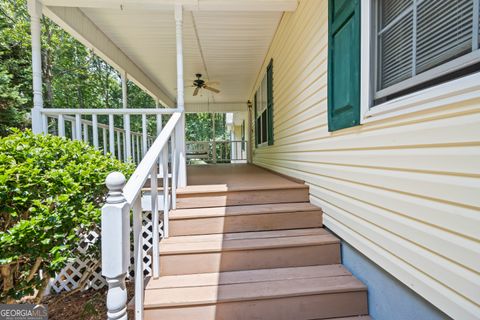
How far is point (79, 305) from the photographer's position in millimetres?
2709

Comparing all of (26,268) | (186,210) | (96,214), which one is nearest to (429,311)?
(186,210)

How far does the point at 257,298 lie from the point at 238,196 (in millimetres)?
1128

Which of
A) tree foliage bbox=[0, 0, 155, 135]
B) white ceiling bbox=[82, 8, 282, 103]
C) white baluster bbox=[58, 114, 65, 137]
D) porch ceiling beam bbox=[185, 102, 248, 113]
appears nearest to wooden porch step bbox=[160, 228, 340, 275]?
white baluster bbox=[58, 114, 65, 137]

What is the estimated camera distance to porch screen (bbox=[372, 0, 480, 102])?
3.56 feet

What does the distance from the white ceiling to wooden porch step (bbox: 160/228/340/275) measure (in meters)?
3.12

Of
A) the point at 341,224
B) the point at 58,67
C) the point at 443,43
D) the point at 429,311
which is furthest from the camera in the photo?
the point at 58,67

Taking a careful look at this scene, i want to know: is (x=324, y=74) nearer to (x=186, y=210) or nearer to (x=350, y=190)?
(x=350, y=190)

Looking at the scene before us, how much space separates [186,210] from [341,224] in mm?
1491

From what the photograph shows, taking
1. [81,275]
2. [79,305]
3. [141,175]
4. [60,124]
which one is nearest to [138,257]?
[141,175]

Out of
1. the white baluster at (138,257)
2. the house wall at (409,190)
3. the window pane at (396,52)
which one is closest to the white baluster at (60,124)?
the white baluster at (138,257)

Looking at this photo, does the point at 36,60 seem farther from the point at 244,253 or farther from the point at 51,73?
the point at 51,73

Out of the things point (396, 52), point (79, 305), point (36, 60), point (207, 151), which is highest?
point (36, 60)

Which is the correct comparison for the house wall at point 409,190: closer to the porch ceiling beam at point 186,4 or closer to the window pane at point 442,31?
the window pane at point 442,31

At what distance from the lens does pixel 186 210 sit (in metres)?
2.58
